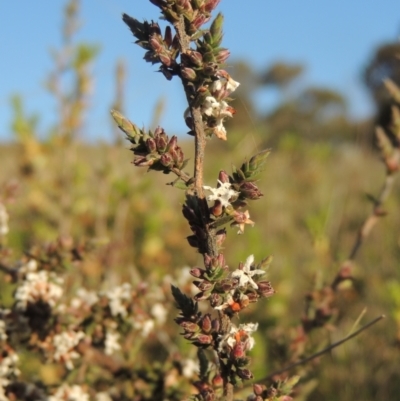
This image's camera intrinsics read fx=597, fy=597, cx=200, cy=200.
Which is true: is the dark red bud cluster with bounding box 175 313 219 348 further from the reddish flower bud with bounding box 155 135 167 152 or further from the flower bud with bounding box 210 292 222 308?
the reddish flower bud with bounding box 155 135 167 152


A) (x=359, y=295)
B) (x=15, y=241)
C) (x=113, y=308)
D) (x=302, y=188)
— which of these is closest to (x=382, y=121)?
(x=302, y=188)

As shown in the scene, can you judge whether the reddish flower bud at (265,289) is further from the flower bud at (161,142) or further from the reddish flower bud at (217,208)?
the flower bud at (161,142)

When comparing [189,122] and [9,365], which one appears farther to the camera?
[9,365]

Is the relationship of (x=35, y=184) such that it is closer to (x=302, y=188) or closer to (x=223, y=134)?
(x=223, y=134)

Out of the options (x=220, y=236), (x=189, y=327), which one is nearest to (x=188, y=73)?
(x=220, y=236)

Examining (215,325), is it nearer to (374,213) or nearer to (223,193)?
(223,193)

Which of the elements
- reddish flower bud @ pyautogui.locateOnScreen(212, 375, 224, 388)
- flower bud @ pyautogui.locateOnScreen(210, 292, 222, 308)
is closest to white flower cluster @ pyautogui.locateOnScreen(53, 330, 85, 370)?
reddish flower bud @ pyautogui.locateOnScreen(212, 375, 224, 388)
